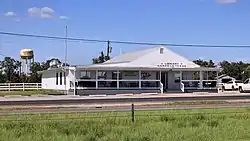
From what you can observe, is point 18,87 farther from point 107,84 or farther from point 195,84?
point 195,84

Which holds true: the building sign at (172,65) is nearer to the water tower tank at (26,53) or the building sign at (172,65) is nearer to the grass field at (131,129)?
the grass field at (131,129)

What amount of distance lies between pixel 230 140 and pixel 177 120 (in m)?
5.11

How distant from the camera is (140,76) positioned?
50.9m

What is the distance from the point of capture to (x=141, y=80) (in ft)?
166

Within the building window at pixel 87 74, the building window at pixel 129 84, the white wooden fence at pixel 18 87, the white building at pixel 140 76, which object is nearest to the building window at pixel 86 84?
the white building at pixel 140 76

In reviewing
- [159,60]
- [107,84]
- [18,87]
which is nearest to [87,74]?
[107,84]

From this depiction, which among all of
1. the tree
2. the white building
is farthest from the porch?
the tree

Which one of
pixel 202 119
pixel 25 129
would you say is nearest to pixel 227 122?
pixel 202 119

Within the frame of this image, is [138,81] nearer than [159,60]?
Yes

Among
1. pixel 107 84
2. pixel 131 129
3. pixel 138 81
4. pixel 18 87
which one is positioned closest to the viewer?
pixel 131 129

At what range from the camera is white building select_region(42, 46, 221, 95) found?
4916 centimetres

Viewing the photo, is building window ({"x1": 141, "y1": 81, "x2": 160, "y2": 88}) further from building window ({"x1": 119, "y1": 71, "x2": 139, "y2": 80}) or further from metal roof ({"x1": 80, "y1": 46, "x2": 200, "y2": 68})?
metal roof ({"x1": 80, "y1": 46, "x2": 200, "y2": 68})

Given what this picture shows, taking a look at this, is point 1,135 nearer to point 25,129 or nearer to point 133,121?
point 25,129

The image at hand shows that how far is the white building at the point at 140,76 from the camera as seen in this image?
49.2 m
